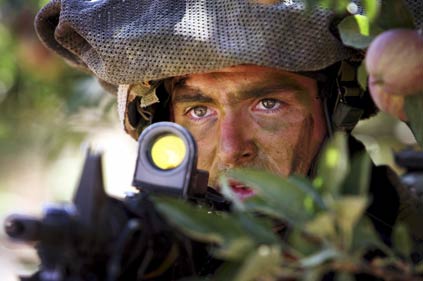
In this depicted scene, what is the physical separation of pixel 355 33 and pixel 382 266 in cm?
45

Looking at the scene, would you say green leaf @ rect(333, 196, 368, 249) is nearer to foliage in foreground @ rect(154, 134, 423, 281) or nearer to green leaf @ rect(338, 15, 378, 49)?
foliage in foreground @ rect(154, 134, 423, 281)

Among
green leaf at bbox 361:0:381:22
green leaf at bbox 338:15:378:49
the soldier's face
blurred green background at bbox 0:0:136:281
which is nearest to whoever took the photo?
green leaf at bbox 361:0:381:22

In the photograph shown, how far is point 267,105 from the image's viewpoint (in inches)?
80.4

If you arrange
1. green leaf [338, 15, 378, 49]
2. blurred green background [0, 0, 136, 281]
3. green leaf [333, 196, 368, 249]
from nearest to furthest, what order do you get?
1. green leaf [333, 196, 368, 249]
2. green leaf [338, 15, 378, 49]
3. blurred green background [0, 0, 136, 281]

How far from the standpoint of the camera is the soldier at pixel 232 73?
1845 mm

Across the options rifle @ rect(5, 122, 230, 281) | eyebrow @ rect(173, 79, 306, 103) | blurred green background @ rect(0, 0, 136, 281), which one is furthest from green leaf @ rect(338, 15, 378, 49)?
blurred green background @ rect(0, 0, 136, 281)

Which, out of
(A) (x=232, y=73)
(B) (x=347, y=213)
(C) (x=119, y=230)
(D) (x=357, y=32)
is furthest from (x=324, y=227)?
(A) (x=232, y=73)

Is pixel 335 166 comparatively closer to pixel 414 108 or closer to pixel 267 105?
pixel 414 108

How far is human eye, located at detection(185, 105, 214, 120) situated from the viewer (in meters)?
2.05

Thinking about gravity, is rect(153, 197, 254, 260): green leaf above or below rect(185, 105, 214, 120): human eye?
above

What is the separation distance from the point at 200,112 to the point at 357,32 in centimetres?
63

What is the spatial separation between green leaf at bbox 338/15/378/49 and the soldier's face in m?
0.48

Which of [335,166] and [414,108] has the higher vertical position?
[335,166]

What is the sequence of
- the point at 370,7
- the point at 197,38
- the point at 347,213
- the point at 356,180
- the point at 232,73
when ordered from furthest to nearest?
the point at 232,73 < the point at 197,38 < the point at 370,7 < the point at 356,180 < the point at 347,213
